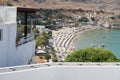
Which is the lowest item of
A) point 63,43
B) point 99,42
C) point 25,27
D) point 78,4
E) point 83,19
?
point 99,42

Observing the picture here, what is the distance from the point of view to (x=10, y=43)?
6.47 m

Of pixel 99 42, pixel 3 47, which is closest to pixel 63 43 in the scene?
pixel 99 42

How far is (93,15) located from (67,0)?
2634cm

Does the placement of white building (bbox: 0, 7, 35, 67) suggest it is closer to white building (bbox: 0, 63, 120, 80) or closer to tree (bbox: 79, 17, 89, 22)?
white building (bbox: 0, 63, 120, 80)

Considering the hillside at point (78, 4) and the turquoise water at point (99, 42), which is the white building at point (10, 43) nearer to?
the turquoise water at point (99, 42)

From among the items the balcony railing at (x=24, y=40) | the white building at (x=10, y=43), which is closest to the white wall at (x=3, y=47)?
the white building at (x=10, y=43)

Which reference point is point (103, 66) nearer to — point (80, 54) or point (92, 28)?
point (80, 54)

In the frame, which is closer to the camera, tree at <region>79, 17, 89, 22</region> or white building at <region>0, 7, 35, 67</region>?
white building at <region>0, 7, 35, 67</region>

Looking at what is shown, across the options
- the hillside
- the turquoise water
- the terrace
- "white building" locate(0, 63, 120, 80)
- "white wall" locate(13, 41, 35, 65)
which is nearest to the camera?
"white building" locate(0, 63, 120, 80)

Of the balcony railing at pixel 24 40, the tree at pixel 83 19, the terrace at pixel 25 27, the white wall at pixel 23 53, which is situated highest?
the terrace at pixel 25 27

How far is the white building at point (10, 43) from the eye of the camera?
20.0 feet

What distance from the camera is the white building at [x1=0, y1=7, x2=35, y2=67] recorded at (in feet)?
20.0

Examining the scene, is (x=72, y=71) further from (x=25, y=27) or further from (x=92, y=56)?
(x=92, y=56)

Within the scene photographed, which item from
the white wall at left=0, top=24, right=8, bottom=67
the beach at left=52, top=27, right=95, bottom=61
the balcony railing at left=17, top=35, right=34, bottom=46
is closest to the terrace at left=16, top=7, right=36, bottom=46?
the balcony railing at left=17, top=35, right=34, bottom=46
